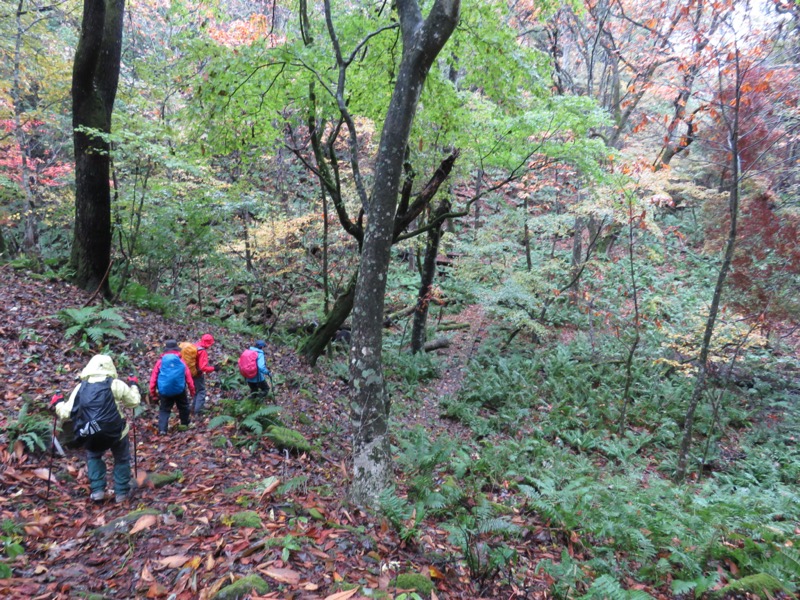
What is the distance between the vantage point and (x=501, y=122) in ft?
25.0

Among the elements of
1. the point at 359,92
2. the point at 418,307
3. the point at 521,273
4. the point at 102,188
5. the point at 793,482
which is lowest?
the point at 793,482

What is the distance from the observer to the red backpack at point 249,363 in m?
7.68

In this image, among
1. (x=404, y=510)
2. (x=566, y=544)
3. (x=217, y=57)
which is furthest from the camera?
(x=217, y=57)

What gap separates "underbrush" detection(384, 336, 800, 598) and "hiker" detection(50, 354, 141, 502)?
10.1 ft

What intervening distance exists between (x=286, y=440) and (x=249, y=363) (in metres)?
1.86

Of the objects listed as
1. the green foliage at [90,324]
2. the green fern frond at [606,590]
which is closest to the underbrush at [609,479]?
the green fern frond at [606,590]

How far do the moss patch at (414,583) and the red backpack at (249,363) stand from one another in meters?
5.00

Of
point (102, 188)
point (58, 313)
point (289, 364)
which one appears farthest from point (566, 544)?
point (102, 188)

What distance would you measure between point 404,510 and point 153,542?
99.4 inches

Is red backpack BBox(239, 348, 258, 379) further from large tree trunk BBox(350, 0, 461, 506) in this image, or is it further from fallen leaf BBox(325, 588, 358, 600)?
fallen leaf BBox(325, 588, 358, 600)

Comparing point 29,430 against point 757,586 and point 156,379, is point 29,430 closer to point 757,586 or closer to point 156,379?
point 156,379

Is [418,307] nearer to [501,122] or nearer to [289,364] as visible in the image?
[289,364]

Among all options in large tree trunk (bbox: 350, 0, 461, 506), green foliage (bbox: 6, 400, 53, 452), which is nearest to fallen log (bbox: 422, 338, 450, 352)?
large tree trunk (bbox: 350, 0, 461, 506)

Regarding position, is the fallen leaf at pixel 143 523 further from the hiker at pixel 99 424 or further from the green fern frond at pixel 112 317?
the green fern frond at pixel 112 317
